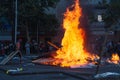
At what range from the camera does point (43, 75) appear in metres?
19.6

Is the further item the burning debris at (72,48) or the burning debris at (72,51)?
the burning debris at (72,48)

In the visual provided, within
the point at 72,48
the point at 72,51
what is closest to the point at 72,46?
the point at 72,48

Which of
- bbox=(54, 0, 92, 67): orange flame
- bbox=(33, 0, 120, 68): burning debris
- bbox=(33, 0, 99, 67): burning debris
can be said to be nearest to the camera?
bbox=(33, 0, 120, 68): burning debris

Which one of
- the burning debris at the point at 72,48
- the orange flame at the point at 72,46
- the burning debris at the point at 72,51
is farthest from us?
the orange flame at the point at 72,46

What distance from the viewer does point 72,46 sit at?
27.4 m

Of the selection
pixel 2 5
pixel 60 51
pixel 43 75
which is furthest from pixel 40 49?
pixel 43 75

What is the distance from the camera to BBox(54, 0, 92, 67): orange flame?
25953 millimetres

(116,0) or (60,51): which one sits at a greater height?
(116,0)

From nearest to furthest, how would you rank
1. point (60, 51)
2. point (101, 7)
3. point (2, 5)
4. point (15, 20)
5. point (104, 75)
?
point (104, 75)
point (60, 51)
point (15, 20)
point (2, 5)
point (101, 7)

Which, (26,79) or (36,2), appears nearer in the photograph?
(26,79)

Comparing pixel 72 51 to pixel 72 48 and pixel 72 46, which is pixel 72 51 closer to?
pixel 72 48

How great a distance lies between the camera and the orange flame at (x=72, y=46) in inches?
1022

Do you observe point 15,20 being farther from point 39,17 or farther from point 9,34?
point 9,34

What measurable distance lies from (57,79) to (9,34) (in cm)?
4040
